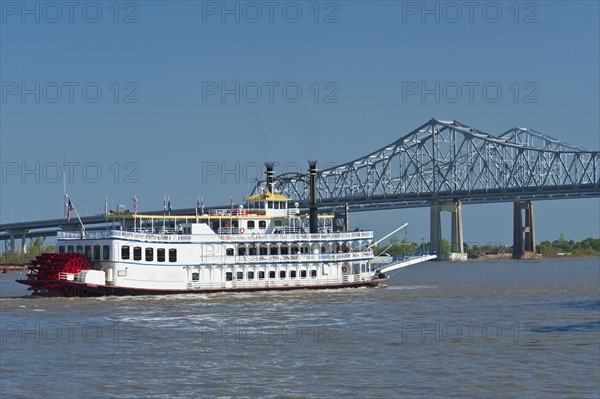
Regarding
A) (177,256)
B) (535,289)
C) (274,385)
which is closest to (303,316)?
(177,256)

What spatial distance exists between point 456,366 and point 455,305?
19.9 m

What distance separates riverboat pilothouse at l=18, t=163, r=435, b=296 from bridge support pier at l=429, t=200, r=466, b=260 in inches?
3374

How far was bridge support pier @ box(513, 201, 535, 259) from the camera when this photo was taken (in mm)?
145625

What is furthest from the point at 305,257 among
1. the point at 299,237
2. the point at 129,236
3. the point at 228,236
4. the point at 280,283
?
the point at 129,236

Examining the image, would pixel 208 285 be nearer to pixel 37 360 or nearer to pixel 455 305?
pixel 455 305

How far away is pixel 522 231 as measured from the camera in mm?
147750

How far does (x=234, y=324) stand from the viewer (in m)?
36.2

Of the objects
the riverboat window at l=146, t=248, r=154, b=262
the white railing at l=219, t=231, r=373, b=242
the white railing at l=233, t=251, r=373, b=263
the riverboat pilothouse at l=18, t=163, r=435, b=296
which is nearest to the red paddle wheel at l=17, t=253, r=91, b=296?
the riverboat pilothouse at l=18, t=163, r=435, b=296

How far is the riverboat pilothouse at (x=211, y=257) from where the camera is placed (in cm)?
4791

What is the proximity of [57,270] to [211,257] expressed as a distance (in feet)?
23.8

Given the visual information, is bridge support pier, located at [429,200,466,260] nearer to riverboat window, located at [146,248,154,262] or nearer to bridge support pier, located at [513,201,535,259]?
bridge support pier, located at [513,201,535,259]

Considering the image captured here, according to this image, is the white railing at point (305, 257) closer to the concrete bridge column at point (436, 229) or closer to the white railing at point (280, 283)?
the white railing at point (280, 283)

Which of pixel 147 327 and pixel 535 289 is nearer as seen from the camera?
pixel 147 327

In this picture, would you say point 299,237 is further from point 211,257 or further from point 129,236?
point 129,236
